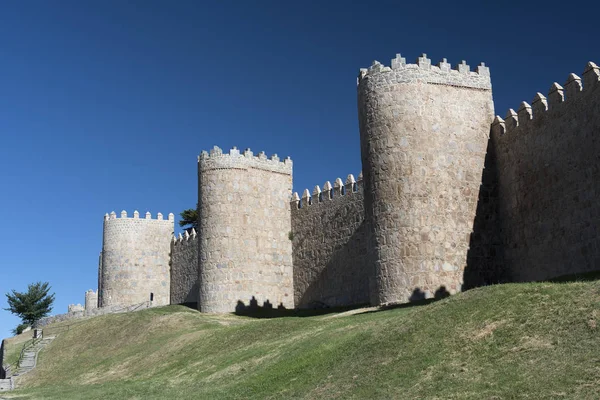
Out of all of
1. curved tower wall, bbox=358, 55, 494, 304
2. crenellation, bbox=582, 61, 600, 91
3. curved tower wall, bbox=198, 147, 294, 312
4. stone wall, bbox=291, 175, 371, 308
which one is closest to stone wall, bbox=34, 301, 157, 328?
curved tower wall, bbox=198, 147, 294, 312

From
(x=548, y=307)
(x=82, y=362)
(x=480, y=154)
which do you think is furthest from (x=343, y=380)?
(x=82, y=362)

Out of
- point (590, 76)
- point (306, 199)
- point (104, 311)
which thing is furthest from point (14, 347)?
point (590, 76)

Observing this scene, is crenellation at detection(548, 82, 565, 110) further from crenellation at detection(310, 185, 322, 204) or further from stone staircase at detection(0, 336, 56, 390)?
stone staircase at detection(0, 336, 56, 390)

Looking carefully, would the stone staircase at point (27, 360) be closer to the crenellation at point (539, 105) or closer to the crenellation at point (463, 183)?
the crenellation at point (463, 183)

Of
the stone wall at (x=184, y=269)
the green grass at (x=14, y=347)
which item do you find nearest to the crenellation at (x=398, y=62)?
the green grass at (x=14, y=347)

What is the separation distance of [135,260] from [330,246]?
16.9 metres

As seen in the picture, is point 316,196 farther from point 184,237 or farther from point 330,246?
point 184,237

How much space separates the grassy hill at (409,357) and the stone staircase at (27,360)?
332 cm

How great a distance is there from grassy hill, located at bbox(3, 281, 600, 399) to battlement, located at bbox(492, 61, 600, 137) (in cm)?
755

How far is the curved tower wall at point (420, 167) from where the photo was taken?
75.9ft

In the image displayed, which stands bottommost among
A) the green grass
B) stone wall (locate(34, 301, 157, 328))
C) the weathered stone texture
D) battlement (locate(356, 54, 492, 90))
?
the green grass

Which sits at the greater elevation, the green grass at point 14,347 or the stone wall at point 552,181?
the stone wall at point 552,181

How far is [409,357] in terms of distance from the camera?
13.6 meters

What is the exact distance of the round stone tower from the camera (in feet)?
150
